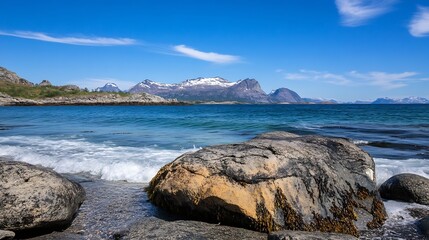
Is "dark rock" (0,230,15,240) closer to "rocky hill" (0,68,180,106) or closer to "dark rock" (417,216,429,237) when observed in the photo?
"dark rock" (417,216,429,237)

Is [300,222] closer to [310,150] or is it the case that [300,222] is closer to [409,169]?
[310,150]

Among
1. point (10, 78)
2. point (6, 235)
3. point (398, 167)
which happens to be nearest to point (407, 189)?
point (398, 167)

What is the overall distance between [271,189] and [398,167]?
29.8 ft

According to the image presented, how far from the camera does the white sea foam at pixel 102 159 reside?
12023 mm

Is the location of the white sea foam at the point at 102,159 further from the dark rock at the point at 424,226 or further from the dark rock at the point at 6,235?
the dark rock at the point at 424,226

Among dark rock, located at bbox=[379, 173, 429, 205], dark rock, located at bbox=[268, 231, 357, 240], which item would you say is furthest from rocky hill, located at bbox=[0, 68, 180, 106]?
dark rock, located at bbox=[268, 231, 357, 240]

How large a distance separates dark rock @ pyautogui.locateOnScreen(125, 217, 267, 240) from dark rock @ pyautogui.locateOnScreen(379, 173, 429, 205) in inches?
200

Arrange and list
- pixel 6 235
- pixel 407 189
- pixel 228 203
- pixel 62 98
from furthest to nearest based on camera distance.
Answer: pixel 62 98
pixel 407 189
pixel 228 203
pixel 6 235

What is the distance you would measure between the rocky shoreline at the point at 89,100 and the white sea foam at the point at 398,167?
12114cm

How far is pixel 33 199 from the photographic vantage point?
681 cm

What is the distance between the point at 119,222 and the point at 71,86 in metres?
167

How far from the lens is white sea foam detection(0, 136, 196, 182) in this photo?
12.0 meters

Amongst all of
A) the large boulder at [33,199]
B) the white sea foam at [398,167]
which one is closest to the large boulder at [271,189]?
the large boulder at [33,199]

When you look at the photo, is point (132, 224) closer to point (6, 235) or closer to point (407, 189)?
point (6, 235)
